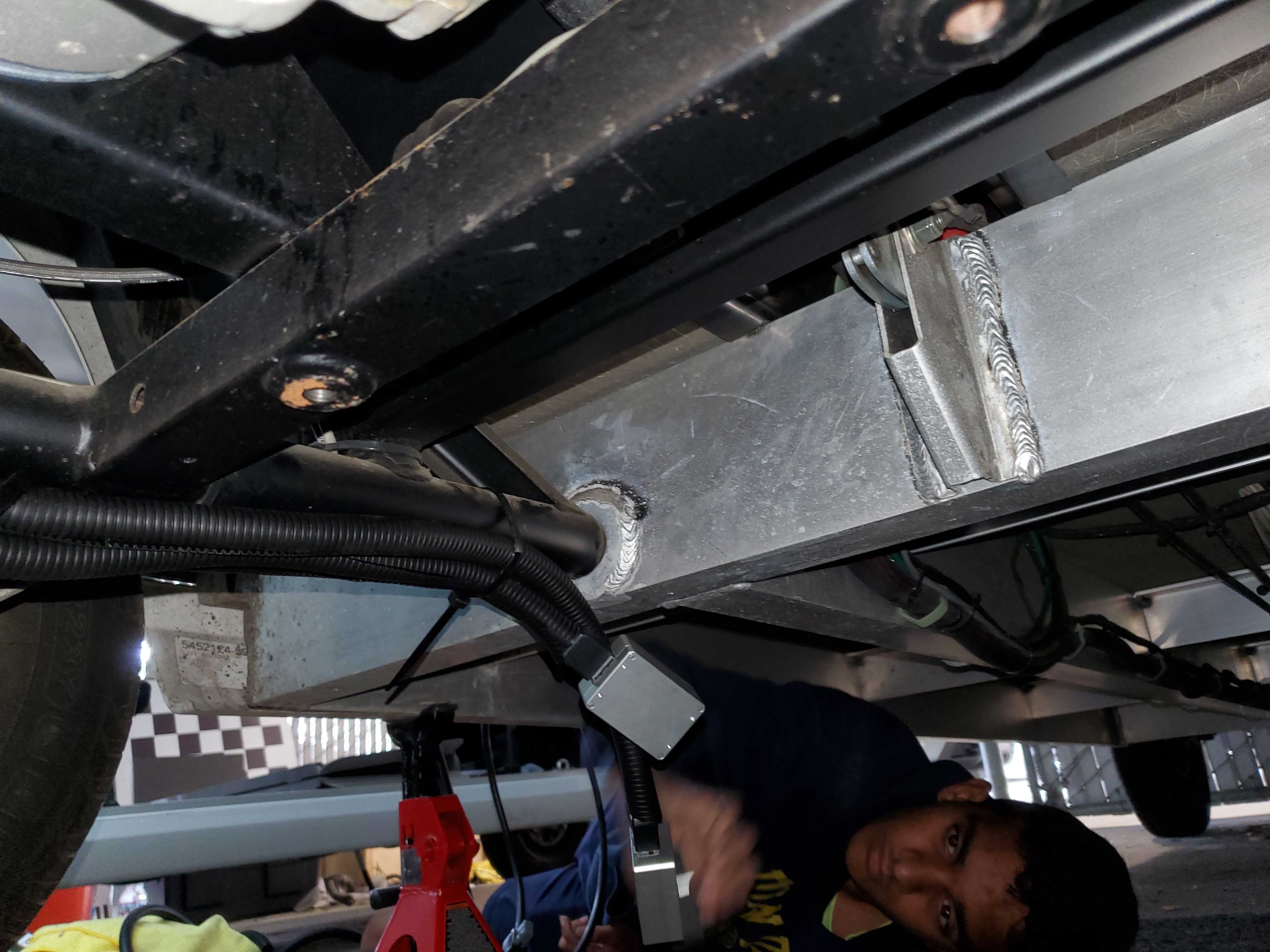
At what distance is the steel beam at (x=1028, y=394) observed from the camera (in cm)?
58

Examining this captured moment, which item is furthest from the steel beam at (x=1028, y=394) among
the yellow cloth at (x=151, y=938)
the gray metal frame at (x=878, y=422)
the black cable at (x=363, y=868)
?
the black cable at (x=363, y=868)

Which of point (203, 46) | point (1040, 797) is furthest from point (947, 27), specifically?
point (1040, 797)

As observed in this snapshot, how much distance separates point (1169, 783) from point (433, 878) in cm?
A: 338

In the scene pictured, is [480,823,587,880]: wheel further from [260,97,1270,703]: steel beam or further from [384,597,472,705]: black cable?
[260,97,1270,703]: steel beam

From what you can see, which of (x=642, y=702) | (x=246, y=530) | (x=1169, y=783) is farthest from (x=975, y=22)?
(x=1169, y=783)

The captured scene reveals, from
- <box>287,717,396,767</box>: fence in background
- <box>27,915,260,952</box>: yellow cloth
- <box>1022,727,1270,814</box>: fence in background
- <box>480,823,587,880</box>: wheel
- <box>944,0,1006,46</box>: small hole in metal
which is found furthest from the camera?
<box>287,717,396,767</box>: fence in background

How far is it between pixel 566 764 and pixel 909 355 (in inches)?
94.4

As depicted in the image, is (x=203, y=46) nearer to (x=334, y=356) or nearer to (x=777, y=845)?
(x=334, y=356)

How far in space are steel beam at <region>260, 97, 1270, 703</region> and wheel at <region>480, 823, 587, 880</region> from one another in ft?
6.89

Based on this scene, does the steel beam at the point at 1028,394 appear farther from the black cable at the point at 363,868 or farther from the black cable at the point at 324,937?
the black cable at the point at 363,868

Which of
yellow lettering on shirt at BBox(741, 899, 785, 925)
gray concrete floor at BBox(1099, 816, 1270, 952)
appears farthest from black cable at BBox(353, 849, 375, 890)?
gray concrete floor at BBox(1099, 816, 1270, 952)

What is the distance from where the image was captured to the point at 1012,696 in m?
2.56

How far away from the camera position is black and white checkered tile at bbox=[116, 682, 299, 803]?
175 inches

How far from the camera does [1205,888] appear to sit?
2.49 meters
